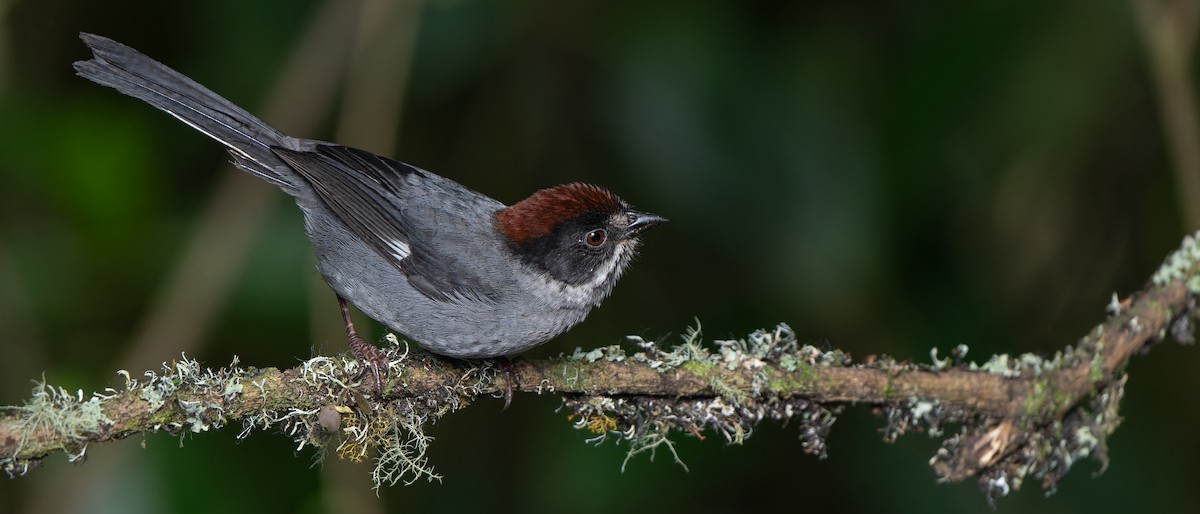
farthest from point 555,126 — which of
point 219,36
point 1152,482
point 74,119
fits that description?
point 1152,482

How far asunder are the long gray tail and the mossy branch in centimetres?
102

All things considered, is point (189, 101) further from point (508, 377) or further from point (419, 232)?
point (508, 377)

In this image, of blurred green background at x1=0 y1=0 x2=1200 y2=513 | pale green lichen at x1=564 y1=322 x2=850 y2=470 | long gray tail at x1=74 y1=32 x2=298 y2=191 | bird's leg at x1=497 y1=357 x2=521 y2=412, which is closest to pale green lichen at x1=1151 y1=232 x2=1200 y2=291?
blurred green background at x1=0 y1=0 x2=1200 y2=513

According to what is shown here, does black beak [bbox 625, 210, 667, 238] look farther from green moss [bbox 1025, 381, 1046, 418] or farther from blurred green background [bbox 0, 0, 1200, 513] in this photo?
green moss [bbox 1025, 381, 1046, 418]

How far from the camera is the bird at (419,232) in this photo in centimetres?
344

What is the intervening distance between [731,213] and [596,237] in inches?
33.0

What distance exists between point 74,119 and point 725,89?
2.62 meters

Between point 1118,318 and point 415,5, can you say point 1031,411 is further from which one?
point 415,5

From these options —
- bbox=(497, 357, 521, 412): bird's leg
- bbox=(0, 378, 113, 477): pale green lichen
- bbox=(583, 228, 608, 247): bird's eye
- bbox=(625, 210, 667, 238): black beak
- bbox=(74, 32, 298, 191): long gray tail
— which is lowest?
bbox=(0, 378, 113, 477): pale green lichen

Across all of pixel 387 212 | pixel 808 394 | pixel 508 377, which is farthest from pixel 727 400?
pixel 387 212

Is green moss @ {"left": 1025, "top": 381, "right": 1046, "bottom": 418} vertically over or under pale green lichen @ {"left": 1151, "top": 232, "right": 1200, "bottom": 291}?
under

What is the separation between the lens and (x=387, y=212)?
12.2 ft

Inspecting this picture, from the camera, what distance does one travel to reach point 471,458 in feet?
16.3

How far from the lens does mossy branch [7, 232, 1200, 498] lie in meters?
2.97
